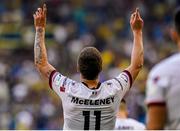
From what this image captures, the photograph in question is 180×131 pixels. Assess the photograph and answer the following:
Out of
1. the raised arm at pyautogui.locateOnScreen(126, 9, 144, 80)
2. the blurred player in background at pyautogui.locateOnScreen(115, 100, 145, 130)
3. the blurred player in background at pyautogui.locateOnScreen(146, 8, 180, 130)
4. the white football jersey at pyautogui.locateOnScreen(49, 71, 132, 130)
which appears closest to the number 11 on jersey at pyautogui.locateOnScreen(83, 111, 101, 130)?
the white football jersey at pyautogui.locateOnScreen(49, 71, 132, 130)

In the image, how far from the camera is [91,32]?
922 inches

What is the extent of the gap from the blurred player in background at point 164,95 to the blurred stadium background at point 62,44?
10.2m

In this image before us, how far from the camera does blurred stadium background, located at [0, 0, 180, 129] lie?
18.2m

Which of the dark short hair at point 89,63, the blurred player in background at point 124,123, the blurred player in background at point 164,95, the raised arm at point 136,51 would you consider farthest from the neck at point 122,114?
the blurred player in background at point 164,95

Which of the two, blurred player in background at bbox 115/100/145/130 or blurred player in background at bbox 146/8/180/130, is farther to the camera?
blurred player in background at bbox 115/100/145/130

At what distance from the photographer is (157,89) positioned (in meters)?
4.95

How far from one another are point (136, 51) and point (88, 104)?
2.28ft

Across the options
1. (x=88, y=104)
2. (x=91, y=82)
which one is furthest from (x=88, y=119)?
(x=91, y=82)

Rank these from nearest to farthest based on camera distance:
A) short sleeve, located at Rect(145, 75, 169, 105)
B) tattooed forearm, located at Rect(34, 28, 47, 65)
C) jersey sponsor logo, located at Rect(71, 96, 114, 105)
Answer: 1. short sleeve, located at Rect(145, 75, 169, 105)
2. jersey sponsor logo, located at Rect(71, 96, 114, 105)
3. tattooed forearm, located at Rect(34, 28, 47, 65)

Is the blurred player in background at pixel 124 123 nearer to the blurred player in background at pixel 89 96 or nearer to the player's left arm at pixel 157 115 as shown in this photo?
the blurred player in background at pixel 89 96

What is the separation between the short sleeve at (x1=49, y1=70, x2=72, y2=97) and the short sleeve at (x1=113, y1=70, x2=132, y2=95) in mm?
373

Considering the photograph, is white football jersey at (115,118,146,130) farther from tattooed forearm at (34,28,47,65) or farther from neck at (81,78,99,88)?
neck at (81,78,99,88)

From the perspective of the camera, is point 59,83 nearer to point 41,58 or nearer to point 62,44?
point 41,58

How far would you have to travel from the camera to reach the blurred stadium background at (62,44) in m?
18.2
